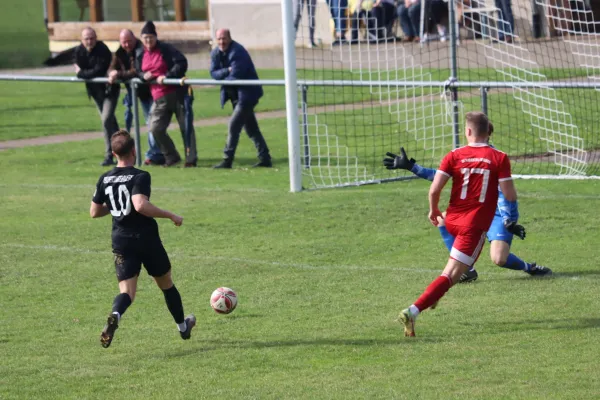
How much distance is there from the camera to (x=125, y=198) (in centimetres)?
799

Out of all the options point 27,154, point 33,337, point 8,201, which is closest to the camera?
point 33,337

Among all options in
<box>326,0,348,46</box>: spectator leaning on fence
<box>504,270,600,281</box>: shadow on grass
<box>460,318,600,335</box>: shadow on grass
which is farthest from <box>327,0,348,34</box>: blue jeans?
<box>460,318,600,335</box>: shadow on grass

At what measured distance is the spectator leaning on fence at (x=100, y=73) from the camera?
1847 cm

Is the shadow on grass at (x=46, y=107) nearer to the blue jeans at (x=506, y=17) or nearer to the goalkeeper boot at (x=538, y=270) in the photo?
the blue jeans at (x=506, y=17)

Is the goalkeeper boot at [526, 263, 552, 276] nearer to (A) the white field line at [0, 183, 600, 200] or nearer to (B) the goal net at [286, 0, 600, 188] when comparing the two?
(A) the white field line at [0, 183, 600, 200]

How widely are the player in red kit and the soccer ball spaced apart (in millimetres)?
1511

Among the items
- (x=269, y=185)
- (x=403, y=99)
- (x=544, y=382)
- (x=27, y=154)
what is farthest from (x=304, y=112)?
(x=544, y=382)

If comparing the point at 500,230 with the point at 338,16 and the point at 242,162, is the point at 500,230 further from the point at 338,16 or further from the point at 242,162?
the point at 242,162

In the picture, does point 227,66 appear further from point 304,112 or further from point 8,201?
point 8,201

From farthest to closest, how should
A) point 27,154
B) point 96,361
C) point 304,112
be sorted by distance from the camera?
point 27,154
point 304,112
point 96,361

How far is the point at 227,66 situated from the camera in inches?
703

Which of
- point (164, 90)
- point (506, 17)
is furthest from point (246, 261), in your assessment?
point (506, 17)

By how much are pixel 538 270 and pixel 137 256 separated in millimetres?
3936

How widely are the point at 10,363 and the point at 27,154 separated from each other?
12751 mm
